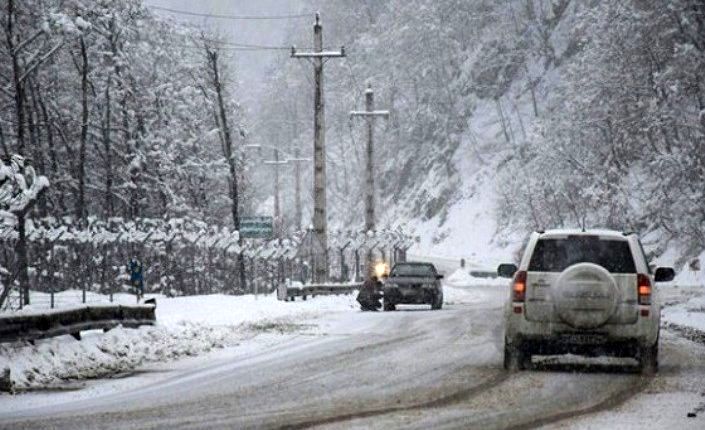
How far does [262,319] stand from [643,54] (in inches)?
1533

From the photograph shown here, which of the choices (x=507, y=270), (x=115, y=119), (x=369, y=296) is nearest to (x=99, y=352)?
(x=507, y=270)

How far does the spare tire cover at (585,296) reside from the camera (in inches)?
643

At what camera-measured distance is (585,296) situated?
54.0ft

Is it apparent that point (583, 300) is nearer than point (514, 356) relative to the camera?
Yes

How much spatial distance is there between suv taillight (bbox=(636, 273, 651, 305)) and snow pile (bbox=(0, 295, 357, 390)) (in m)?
7.03

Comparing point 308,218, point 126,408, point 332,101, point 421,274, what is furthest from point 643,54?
point 308,218

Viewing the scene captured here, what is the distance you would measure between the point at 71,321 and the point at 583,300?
24.9 ft

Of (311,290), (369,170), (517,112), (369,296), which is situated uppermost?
(517,112)

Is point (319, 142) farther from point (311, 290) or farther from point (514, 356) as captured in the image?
point (514, 356)

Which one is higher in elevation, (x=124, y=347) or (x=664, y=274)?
(x=664, y=274)

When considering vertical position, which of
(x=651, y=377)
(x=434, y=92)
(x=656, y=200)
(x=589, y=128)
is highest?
(x=434, y=92)

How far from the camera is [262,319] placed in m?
30.7

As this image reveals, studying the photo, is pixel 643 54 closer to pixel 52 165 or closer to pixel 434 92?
pixel 52 165

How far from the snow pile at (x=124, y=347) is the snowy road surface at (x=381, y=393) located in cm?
84
